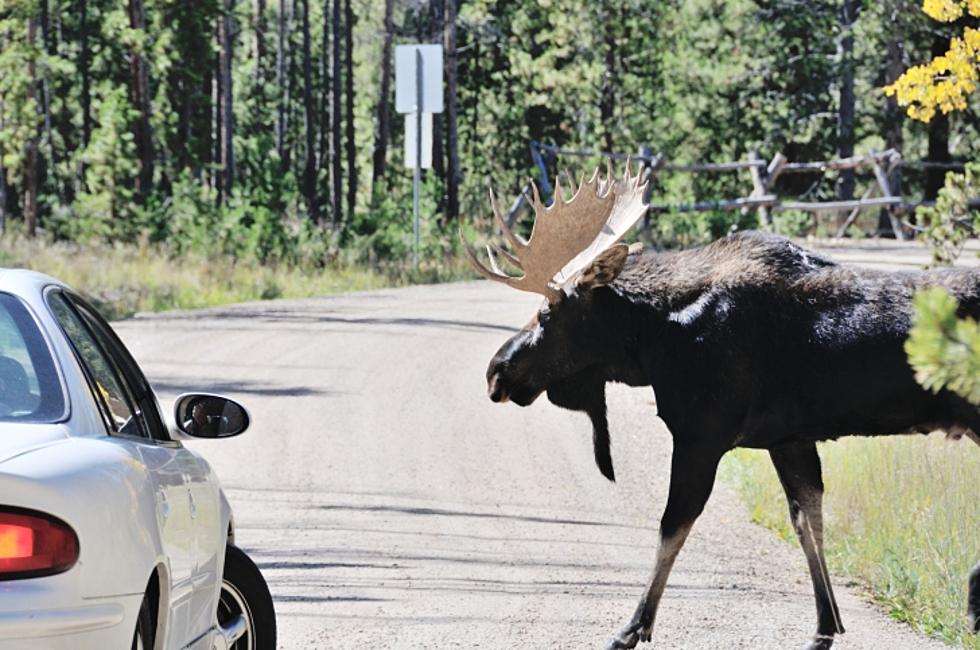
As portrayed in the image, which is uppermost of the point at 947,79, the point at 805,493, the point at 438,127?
the point at 947,79

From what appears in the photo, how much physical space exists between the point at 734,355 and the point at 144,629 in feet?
12.7

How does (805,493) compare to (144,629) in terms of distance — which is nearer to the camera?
(144,629)

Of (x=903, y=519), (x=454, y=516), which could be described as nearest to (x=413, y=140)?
(x=454, y=516)

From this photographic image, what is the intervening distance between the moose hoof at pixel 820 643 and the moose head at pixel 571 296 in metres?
1.53

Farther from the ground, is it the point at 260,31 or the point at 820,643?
the point at 260,31

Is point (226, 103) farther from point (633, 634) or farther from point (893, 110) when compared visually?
point (633, 634)

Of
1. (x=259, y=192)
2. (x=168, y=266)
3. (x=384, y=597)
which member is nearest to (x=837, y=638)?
(x=384, y=597)

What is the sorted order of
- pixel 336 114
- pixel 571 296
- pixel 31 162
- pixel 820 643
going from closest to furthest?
pixel 820 643 → pixel 571 296 → pixel 31 162 → pixel 336 114

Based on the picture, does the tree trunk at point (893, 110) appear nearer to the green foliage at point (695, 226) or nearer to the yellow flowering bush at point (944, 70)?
the green foliage at point (695, 226)

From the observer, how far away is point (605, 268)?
843 centimetres

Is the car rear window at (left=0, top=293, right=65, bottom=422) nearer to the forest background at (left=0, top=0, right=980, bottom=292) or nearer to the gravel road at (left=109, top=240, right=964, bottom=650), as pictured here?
the gravel road at (left=109, top=240, right=964, bottom=650)

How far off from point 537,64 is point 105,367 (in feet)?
156

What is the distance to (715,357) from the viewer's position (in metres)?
8.00

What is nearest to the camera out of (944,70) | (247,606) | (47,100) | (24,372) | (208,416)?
(24,372)
